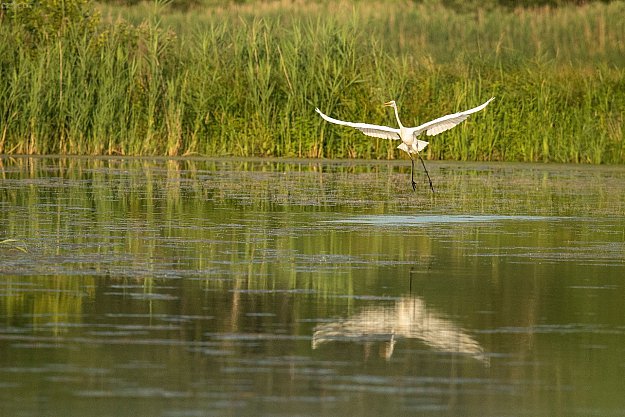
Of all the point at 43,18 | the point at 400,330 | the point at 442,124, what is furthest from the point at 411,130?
the point at 43,18

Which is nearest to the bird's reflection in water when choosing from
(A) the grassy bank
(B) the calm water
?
(B) the calm water

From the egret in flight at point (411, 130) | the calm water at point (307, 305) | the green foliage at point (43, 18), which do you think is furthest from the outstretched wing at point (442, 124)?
the green foliage at point (43, 18)

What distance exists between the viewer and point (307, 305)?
8594mm

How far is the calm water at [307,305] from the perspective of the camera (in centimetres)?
616

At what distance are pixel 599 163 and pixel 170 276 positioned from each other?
14903 mm

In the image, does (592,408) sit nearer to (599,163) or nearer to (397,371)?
(397,371)

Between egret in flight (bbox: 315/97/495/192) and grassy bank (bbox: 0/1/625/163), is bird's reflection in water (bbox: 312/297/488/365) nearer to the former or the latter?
egret in flight (bbox: 315/97/495/192)

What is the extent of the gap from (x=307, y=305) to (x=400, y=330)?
969 millimetres

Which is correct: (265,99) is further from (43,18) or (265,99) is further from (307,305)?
(307,305)

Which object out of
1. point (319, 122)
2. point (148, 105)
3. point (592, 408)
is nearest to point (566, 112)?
point (319, 122)

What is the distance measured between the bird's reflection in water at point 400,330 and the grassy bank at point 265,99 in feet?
50.7

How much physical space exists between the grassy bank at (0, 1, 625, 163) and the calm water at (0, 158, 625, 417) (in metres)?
6.83

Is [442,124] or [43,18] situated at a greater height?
[43,18]

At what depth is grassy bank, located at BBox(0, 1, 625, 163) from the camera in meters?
23.4
